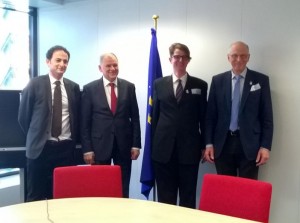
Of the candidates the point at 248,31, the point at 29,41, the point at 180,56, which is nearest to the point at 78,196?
the point at 180,56

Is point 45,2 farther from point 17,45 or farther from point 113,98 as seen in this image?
point 113,98

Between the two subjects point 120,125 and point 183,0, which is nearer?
point 120,125

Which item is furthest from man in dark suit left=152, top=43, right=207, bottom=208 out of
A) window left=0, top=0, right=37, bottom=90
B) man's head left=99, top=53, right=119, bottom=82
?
window left=0, top=0, right=37, bottom=90

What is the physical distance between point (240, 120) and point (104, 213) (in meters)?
1.65

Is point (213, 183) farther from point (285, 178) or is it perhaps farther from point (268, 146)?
point (285, 178)

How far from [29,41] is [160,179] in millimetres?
3303

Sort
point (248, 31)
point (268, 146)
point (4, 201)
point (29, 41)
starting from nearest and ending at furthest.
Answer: point (268, 146), point (248, 31), point (4, 201), point (29, 41)

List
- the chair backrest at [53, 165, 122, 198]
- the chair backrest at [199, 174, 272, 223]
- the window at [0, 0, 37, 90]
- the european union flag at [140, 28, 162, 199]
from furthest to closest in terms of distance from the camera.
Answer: the window at [0, 0, 37, 90] → the european union flag at [140, 28, 162, 199] → the chair backrest at [53, 165, 122, 198] → the chair backrest at [199, 174, 272, 223]

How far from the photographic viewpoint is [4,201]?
3992 mm

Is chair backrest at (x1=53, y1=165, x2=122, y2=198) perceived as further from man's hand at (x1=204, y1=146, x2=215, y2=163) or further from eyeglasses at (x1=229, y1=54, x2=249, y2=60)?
eyeglasses at (x1=229, y1=54, x2=249, y2=60)

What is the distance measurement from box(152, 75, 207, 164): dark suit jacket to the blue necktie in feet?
0.89

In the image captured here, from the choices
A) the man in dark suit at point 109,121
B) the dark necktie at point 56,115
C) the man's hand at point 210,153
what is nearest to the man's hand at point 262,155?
the man's hand at point 210,153

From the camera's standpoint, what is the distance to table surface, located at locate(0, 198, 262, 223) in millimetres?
1646

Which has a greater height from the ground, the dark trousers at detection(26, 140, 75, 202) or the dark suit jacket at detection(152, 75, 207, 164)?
the dark suit jacket at detection(152, 75, 207, 164)
